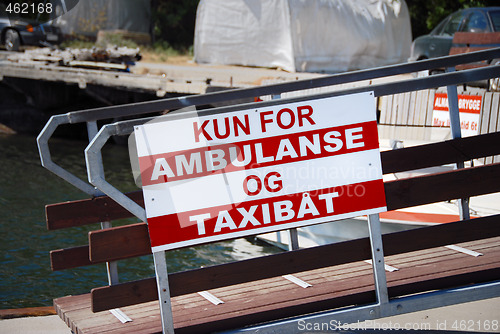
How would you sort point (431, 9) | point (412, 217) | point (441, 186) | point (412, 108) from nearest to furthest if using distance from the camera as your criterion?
1. point (441, 186)
2. point (412, 217)
3. point (412, 108)
4. point (431, 9)

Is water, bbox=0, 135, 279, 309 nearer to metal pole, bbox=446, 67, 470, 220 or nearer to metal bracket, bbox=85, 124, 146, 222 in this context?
metal bracket, bbox=85, 124, 146, 222

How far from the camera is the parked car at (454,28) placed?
16236mm

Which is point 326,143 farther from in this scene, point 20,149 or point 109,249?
point 20,149

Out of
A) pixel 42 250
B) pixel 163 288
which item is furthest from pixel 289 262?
pixel 42 250

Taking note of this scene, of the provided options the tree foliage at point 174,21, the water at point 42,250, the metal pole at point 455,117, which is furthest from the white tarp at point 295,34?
the metal pole at point 455,117

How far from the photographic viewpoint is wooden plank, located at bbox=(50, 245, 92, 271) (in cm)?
399

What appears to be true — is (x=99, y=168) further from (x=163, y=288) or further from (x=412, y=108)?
(x=412, y=108)

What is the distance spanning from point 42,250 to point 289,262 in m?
7.05

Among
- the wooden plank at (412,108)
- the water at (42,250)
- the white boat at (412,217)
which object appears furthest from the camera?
the wooden plank at (412,108)

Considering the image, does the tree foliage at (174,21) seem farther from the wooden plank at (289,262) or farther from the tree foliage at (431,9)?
the wooden plank at (289,262)

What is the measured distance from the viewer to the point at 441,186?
3.74m

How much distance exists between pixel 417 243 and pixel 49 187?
36.8 ft

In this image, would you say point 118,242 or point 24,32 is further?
point 24,32

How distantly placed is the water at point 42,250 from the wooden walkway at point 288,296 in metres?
4.21
